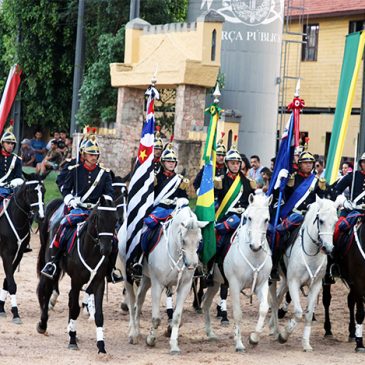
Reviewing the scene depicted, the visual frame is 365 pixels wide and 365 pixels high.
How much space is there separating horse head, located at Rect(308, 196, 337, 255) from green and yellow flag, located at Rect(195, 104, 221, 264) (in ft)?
5.22

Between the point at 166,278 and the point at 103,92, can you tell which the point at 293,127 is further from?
the point at 103,92

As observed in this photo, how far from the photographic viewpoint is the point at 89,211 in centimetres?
1380

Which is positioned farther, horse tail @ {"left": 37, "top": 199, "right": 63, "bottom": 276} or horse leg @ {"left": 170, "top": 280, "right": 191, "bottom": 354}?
horse tail @ {"left": 37, "top": 199, "right": 63, "bottom": 276}

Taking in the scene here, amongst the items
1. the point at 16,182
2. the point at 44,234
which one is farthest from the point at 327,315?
the point at 16,182

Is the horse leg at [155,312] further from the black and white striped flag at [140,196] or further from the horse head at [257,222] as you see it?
the horse head at [257,222]

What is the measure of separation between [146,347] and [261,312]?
1.63 m

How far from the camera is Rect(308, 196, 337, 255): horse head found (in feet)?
43.5

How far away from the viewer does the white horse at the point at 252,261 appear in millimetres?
13109

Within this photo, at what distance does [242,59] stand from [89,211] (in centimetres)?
2097

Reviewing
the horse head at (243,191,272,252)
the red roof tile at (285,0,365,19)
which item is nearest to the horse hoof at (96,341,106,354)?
the horse head at (243,191,272,252)

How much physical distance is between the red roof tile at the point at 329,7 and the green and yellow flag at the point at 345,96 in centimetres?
2029

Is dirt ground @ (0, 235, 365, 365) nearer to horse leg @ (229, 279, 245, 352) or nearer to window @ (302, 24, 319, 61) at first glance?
horse leg @ (229, 279, 245, 352)

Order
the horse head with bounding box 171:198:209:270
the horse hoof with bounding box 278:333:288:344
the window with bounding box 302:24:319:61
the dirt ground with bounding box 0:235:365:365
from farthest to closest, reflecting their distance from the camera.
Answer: the window with bounding box 302:24:319:61 → the horse hoof with bounding box 278:333:288:344 → the horse head with bounding box 171:198:209:270 → the dirt ground with bounding box 0:235:365:365

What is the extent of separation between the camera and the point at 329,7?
4238 centimetres
